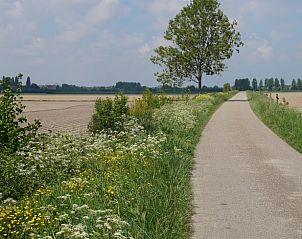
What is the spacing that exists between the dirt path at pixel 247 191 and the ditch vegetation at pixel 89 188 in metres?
0.32

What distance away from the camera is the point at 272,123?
22625 mm

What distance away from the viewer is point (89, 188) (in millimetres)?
7164

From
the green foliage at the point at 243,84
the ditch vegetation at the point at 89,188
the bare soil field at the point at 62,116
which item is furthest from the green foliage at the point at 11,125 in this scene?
the green foliage at the point at 243,84

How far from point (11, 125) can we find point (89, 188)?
339cm

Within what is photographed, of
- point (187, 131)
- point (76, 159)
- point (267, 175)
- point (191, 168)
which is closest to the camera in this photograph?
point (76, 159)

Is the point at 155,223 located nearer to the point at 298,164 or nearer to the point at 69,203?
the point at 69,203

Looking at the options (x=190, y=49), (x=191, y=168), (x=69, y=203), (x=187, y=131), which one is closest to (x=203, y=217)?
(x=69, y=203)

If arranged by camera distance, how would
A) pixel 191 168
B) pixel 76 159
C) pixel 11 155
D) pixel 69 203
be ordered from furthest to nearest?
pixel 191 168
pixel 76 159
pixel 11 155
pixel 69 203

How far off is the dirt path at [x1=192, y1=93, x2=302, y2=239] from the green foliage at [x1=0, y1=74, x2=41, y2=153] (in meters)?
3.51

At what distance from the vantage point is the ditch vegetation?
5.25m

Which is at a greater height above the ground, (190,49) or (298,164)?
(190,49)

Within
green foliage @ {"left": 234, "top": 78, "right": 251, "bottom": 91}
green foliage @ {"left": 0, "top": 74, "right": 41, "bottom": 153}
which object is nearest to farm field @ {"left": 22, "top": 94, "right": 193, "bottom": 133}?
green foliage @ {"left": 0, "top": 74, "right": 41, "bottom": 153}

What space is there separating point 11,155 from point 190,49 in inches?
1848

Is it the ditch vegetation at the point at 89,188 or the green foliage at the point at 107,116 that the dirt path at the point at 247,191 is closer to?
the ditch vegetation at the point at 89,188
